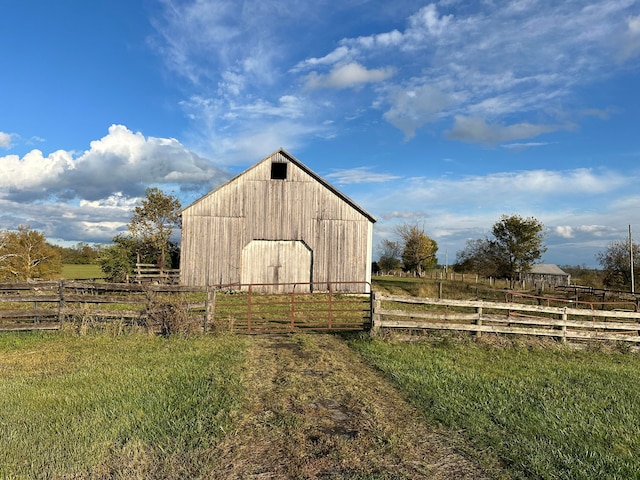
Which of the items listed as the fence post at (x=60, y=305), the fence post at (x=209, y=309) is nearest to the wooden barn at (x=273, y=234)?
the fence post at (x=60, y=305)

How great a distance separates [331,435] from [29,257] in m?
44.8

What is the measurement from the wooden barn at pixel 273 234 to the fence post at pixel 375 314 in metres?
11.4

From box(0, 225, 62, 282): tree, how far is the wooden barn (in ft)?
85.6

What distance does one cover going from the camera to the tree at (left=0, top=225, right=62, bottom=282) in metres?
38.9

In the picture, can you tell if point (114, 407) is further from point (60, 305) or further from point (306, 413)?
point (60, 305)

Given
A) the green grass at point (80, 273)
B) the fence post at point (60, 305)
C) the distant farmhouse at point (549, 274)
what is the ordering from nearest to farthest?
the fence post at point (60, 305), the green grass at point (80, 273), the distant farmhouse at point (549, 274)

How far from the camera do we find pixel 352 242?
76.8ft

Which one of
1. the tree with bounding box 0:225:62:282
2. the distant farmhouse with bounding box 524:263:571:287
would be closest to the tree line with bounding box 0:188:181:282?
the tree with bounding box 0:225:62:282

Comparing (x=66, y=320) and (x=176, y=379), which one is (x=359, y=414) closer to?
(x=176, y=379)

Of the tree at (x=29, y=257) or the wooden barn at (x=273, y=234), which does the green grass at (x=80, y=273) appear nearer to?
the tree at (x=29, y=257)

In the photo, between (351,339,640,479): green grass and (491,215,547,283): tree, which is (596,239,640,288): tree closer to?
(491,215,547,283): tree

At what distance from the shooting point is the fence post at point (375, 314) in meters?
11.1

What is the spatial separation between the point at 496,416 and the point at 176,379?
5.26m

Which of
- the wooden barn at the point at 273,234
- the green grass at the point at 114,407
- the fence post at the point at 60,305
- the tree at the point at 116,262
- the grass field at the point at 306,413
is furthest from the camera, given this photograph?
the tree at the point at 116,262
